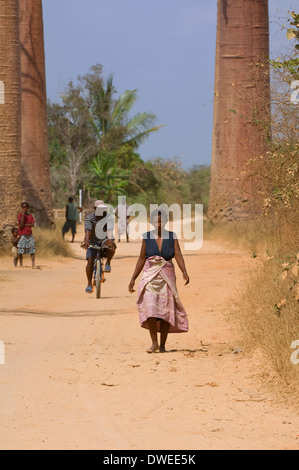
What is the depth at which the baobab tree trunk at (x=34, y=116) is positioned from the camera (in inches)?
1094

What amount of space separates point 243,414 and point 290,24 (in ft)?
14.4

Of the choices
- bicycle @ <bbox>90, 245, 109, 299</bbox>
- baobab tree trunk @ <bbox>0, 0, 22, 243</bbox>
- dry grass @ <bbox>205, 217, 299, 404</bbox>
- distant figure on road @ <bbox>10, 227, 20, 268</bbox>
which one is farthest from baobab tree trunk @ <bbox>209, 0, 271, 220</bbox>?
dry grass @ <bbox>205, 217, 299, 404</bbox>

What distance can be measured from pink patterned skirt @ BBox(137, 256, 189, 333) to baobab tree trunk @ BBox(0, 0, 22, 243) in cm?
1279

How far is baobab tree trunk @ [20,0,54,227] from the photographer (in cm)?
2780

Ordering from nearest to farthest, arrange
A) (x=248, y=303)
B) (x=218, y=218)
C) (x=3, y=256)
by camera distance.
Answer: (x=248, y=303)
(x=3, y=256)
(x=218, y=218)

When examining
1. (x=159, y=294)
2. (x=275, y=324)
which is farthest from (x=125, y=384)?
(x=275, y=324)

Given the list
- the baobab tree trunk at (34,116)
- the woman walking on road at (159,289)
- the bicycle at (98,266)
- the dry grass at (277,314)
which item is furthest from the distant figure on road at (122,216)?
the woman walking on road at (159,289)

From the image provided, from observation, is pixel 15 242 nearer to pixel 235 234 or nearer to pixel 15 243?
pixel 15 243

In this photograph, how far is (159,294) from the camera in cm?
962

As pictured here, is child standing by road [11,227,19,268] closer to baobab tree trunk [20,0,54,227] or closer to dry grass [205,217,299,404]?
dry grass [205,217,299,404]

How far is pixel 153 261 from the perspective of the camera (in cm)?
968

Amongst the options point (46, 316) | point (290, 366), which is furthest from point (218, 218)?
point (290, 366)
